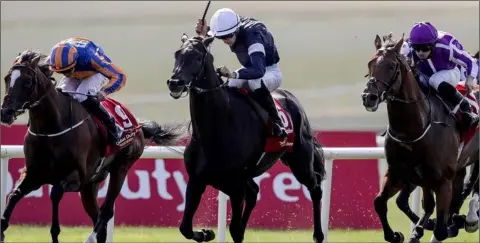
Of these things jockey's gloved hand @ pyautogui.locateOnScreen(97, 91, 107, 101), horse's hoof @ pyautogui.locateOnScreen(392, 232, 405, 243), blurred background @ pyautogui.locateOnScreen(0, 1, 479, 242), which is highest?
jockey's gloved hand @ pyautogui.locateOnScreen(97, 91, 107, 101)

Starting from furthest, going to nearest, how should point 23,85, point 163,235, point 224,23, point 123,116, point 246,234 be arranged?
point 163,235 < point 246,234 < point 123,116 < point 224,23 < point 23,85

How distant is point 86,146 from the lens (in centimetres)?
893

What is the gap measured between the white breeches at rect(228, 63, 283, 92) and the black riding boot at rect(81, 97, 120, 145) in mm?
1036

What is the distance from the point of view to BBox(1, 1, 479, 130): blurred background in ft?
61.7

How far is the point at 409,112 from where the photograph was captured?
879cm

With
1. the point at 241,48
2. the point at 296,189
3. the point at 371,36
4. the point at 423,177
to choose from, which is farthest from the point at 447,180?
the point at 371,36

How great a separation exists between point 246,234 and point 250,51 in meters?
3.42

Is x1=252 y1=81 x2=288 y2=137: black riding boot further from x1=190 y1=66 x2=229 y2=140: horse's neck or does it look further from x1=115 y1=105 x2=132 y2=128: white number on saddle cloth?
x1=115 y1=105 x2=132 y2=128: white number on saddle cloth

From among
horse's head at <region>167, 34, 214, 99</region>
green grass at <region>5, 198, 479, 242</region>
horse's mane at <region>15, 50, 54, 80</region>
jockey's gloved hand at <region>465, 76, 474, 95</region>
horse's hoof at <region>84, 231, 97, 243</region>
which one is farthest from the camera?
green grass at <region>5, 198, 479, 242</region>

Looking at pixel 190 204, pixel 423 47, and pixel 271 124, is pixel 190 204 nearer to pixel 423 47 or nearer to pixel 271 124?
pixel 271 124

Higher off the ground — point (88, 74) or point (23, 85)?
point (23, 85)

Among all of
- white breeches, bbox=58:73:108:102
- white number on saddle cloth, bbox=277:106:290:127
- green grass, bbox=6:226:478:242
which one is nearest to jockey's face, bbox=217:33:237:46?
white number on saddle cloth, bbox=277:106:290:127

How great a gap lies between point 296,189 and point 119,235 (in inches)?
70.9

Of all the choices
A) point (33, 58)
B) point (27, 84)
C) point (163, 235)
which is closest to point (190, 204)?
point (27, 84)
